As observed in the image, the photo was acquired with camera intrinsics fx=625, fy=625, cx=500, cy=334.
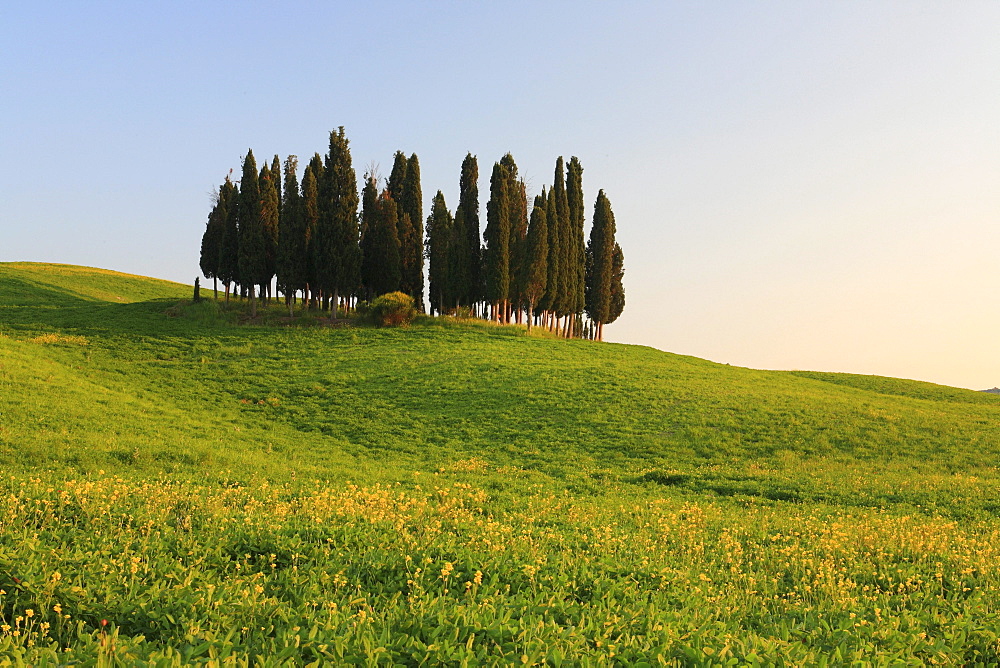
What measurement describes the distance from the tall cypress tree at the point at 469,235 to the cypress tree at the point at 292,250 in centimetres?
1264

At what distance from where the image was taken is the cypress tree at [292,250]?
4988 cm

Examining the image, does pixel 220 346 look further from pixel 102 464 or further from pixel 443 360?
pixel 102 464

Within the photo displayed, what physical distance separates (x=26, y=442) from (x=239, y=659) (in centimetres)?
1507

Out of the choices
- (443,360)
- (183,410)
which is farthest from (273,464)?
(443,360)

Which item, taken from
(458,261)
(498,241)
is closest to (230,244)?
(458,261)

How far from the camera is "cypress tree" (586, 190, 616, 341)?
203 feet

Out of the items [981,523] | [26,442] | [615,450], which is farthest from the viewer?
[615,450]

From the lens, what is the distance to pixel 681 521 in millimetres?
11375

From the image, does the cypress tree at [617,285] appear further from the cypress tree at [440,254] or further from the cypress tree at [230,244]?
the cypress tree at [230,244]

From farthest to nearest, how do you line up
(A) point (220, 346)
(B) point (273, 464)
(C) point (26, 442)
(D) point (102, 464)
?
(A) point (220, 346)
(B) point (273, 464)
(C) point (26, 442)
(D) point (102, 464)

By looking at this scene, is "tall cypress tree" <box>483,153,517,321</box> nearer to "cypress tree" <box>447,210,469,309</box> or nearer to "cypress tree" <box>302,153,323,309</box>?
"cypress tree" <box>447,210,469,309</box>

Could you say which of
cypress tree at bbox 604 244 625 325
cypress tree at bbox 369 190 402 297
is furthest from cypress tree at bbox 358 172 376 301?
cypress tree at bbox 604 244 625 325

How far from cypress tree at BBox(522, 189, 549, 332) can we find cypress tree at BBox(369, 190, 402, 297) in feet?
35.9

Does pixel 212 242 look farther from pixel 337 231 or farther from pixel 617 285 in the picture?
pixel 617 285
